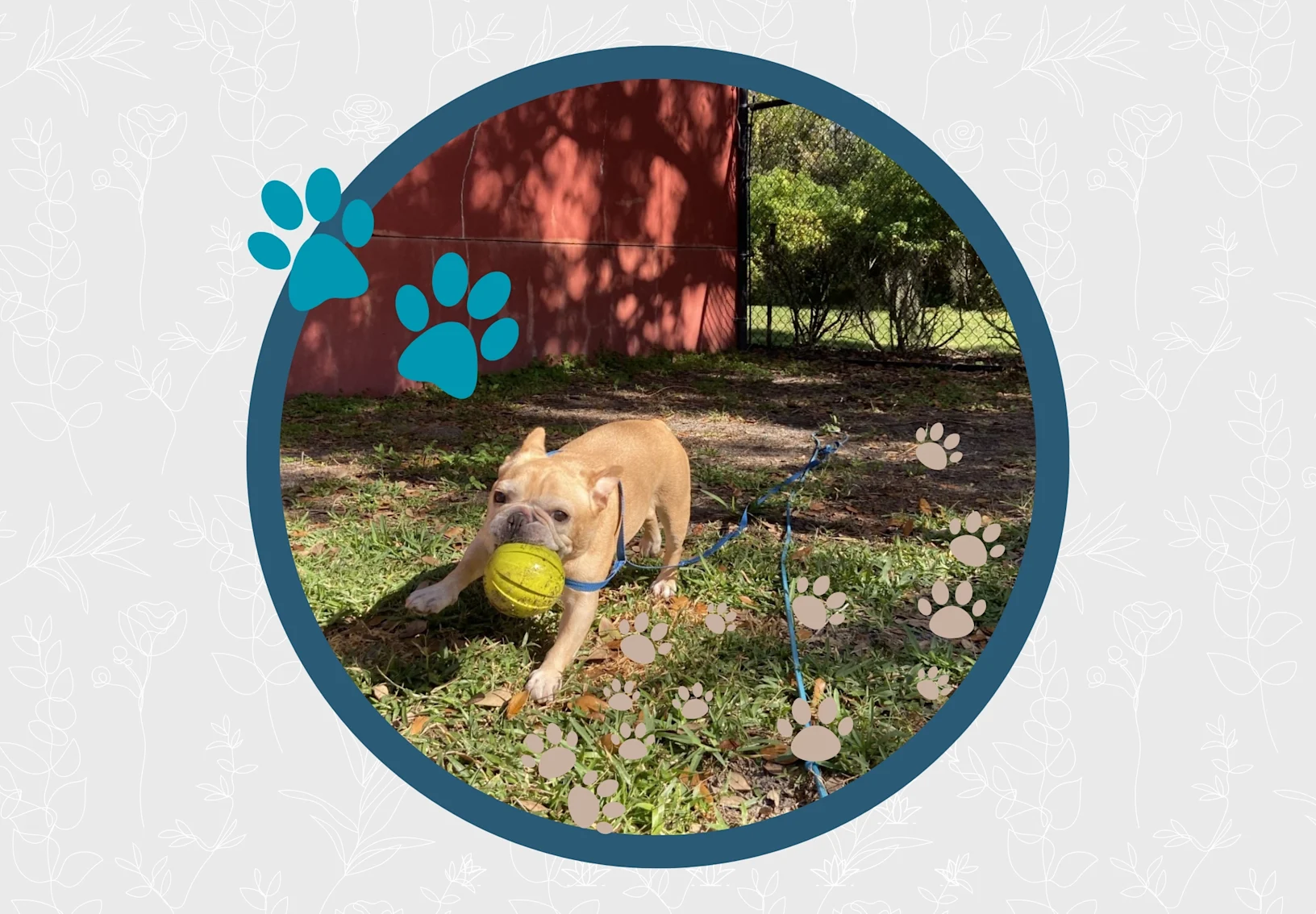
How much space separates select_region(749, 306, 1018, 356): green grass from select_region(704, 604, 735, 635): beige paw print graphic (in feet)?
21.9

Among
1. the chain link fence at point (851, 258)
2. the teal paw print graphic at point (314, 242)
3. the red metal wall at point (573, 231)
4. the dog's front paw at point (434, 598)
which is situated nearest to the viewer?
the teal paw print graphic at point (314, 242)

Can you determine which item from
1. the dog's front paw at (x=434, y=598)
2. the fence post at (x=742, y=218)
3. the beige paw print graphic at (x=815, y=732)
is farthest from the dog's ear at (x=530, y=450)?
the fence post at (x=742, y=218)

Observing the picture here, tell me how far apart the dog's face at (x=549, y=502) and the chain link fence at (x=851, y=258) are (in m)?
7.40

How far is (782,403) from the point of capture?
734 centimetres

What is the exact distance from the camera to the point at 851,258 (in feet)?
31.4

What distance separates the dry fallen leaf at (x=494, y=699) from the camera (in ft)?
9.11

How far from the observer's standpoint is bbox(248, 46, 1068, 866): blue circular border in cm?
230

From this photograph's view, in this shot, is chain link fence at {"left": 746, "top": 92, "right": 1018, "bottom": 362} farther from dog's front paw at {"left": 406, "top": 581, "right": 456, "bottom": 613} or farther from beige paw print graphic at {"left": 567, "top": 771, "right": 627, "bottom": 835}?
beige paw print graphic at {"left": 567, "top": 771, "right": 627, "bottom": 835}

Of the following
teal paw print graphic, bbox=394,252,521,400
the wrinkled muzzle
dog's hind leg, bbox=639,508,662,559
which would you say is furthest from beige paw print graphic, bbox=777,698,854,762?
Result: teal paw print graphic, bbox=394,252,521,400

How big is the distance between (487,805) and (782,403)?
538 cm

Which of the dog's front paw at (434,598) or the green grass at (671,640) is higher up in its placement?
the dog's front paw at (434,598)

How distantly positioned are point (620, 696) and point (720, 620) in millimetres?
599

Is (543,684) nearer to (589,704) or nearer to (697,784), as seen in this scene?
(589,704)

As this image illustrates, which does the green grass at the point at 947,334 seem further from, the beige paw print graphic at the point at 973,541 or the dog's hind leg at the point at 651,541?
the dog's hind leg at the point at 651,541
